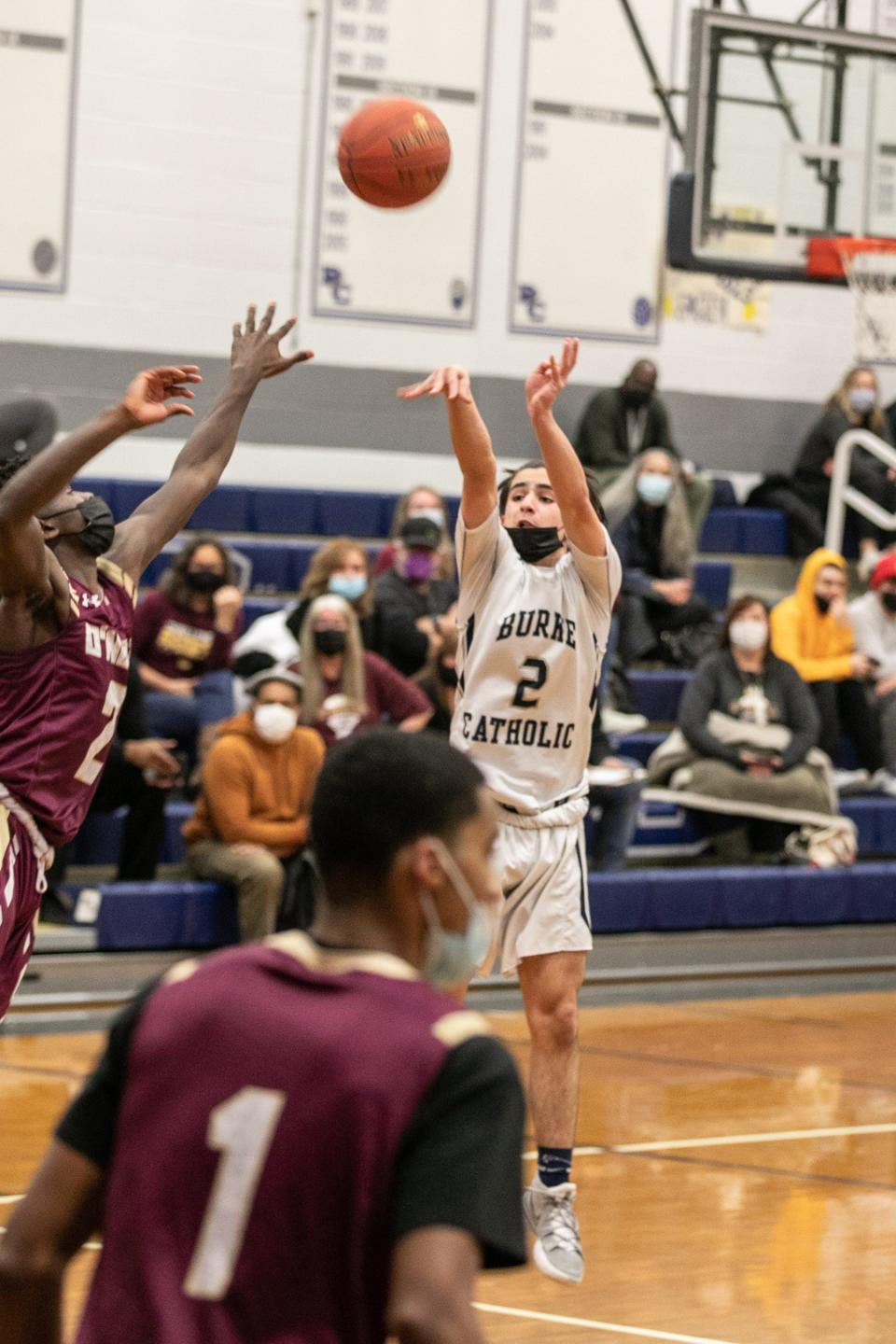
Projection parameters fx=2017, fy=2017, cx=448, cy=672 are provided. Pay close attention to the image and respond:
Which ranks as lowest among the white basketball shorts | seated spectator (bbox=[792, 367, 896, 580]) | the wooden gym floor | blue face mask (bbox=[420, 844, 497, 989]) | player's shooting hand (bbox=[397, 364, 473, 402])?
the wooden gym floor

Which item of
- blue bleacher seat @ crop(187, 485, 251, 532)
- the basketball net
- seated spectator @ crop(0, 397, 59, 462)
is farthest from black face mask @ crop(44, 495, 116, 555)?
blue bleacher seat @ crop(187, 485, 251, 532)

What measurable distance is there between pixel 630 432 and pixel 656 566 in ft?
3.61

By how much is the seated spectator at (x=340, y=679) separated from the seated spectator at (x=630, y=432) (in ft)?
10.6

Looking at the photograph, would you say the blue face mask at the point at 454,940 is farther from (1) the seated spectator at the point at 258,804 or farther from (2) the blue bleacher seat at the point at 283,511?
(2) the blue bleacher seat at the point at 283,511

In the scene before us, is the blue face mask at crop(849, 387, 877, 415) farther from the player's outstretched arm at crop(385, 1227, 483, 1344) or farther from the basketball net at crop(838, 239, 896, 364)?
the player's outstretched arm at crop(385, 1227, 483, 1344)

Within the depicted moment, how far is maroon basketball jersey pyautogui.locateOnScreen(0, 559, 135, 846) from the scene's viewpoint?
13.0 ft

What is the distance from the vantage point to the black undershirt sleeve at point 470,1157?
173cm

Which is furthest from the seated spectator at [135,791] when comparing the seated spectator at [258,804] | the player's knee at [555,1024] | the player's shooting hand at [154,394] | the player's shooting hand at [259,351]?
the player's shooting hand at [154,394]

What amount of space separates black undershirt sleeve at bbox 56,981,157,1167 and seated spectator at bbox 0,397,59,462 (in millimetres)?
2630

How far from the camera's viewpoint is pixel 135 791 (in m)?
Result: 8.34

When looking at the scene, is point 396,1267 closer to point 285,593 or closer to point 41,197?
point 285,593

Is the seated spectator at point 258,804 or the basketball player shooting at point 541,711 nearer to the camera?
the basketball player shooting at point 541,711

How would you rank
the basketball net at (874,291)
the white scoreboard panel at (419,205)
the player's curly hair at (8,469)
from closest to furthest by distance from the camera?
the player's curly hair at (8,469), the basketball net at (874,291), the white scoreboard panel at (419,205)

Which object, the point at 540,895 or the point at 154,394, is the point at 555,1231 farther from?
the point at 154,394
